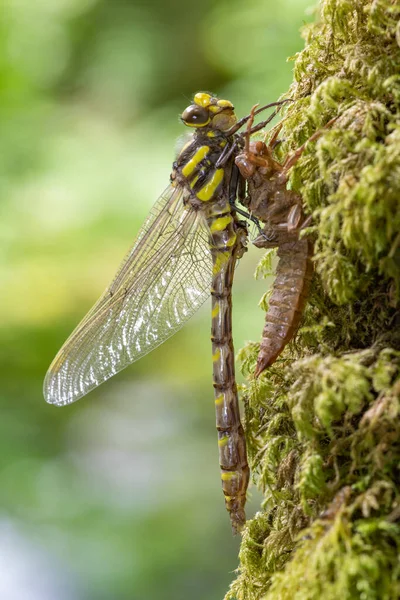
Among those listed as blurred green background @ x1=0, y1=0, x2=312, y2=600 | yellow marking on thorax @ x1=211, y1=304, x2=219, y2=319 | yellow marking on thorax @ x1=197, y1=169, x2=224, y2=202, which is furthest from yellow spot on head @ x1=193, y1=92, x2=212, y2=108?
blurred green background @ x1=0, y1=0, x2=312, y2=600

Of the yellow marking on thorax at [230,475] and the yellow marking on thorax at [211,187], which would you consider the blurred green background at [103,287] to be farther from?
the yellow marking on thorax at [230,475]

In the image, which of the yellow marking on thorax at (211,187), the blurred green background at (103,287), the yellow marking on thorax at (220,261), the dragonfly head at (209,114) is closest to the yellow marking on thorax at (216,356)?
the yellow marking on thorax at (220,261)

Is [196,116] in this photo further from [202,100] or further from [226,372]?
[226,372]

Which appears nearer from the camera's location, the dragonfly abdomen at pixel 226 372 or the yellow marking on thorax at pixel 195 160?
the dragonfly abdomen at pixel 226 372

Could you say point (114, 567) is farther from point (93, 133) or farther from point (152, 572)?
point (93, 133)

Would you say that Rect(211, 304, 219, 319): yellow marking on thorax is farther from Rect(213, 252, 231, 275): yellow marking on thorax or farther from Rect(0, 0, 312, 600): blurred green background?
Rect(0, 0, 312, 600): blurred green background

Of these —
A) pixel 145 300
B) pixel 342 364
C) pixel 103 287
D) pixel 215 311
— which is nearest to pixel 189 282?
pixel 145 300
